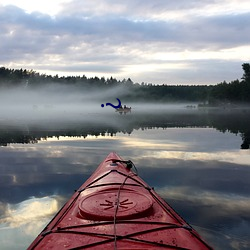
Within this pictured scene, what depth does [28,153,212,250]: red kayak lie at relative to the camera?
4438 millimetres

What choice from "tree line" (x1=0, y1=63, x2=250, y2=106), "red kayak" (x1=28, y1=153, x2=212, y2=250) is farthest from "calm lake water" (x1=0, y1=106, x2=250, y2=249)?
"tree line" (x1=0, y1=63, x2=250, y2=106)

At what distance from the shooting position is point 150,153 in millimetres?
16359

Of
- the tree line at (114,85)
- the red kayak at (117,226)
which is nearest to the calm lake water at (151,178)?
the red kayak at (117,226)

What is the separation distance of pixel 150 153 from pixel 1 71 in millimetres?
145145

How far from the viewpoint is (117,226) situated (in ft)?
16.1

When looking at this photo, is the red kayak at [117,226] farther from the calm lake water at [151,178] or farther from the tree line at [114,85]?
the tree line at [114,85]

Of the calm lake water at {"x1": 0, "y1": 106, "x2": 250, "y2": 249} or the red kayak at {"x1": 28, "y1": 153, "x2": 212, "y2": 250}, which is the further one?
the calm lake water at {"x1": 0, "y1": 106, "x2": 250, "y2": 249}

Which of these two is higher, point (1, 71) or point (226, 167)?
point (1, 71)

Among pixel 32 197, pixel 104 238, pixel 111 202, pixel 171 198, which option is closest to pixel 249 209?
pixel 171 198

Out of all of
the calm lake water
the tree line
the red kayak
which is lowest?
the calm lake water

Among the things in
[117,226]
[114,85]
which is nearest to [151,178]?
[117,226]

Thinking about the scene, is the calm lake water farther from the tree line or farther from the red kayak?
the tree line

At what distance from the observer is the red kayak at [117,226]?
175 inches

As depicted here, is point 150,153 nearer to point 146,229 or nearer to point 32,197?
point 32,197
